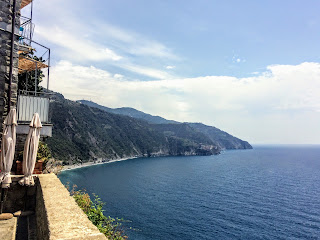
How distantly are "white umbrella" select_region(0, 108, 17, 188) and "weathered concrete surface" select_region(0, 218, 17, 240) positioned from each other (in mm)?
1180

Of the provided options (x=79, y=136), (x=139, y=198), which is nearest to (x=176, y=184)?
(x=139, y=198)

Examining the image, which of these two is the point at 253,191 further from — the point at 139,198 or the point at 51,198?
the point at 51,198

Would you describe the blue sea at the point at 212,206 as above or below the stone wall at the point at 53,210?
below

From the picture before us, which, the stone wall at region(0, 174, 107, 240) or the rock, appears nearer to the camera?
the stone wall at region(0, 174, 107, 240)

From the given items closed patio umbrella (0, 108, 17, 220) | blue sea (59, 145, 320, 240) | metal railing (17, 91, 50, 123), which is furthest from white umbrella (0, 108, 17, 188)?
blue sea (59, 145, 320, 240)

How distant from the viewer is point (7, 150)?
8.12 meters

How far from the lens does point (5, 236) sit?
632cm

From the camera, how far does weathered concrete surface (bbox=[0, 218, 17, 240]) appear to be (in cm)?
632

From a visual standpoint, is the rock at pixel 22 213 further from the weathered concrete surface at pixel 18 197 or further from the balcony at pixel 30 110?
the balcony at pixel 30 110

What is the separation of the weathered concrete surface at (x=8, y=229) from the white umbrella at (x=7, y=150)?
1.18 metres

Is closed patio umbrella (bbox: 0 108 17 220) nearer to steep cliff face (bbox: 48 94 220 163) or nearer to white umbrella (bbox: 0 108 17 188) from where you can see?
white umbrella (bbox: 0 108 17 188)

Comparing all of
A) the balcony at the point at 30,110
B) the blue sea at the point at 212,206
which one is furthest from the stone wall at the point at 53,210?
the blue sea at the point at 212,206

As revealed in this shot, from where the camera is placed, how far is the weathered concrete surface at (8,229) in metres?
6.32

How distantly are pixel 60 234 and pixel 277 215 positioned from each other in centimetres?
6127
